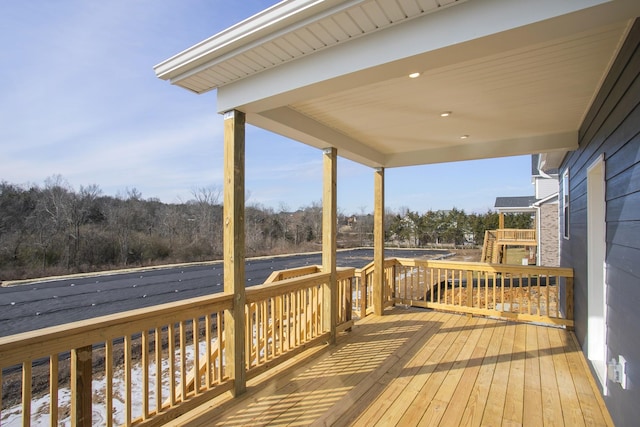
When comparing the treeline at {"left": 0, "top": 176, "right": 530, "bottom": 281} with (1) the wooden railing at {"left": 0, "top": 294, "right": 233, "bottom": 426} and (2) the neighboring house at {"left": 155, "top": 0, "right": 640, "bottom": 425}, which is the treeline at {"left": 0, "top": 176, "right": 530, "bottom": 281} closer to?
(1) the wooden railing at {"left": 0, "top": 294, "right": 233, "bottom": 426}

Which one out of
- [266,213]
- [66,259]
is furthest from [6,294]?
[266,213]

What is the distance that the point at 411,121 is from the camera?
11.2ft

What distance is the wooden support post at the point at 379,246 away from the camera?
16.5 feet

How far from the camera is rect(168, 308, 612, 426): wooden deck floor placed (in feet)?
7.70

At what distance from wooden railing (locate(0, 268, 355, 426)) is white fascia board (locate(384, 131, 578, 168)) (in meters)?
1.89

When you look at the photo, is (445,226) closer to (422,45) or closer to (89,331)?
(422,45)

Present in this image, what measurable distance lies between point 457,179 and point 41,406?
31.3 m

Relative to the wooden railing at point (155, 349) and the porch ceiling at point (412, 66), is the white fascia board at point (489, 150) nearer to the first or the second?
the porch ceiling at point (412, 66)

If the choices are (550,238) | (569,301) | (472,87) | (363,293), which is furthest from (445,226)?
(472,87)

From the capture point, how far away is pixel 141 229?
22094 mm

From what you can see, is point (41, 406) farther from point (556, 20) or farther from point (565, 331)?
point (565, 331)

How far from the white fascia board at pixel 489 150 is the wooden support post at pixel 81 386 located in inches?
166

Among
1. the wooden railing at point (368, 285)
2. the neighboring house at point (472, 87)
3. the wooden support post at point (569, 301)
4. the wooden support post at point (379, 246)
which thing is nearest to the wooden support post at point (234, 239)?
the neighboring house at point (472, 87)

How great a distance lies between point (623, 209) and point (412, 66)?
1468mm
